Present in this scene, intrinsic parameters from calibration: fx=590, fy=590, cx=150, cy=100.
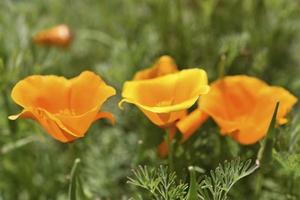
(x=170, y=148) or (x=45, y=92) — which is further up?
(x=45, y=92)

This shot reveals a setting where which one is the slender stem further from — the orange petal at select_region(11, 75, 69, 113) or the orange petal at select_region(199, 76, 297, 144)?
the orange petal at select_region(11, 75, 69, 113)

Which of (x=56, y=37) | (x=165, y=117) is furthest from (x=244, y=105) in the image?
(x=56, y=37)

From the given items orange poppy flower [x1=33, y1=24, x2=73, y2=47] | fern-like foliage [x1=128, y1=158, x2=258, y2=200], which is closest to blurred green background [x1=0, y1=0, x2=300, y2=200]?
orange poppy flower [x1=33, y1=24, x2=73, y2=47]

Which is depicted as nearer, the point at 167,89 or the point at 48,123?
the point at 48,123

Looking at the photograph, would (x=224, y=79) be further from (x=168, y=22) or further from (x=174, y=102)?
(x=168, y=22)

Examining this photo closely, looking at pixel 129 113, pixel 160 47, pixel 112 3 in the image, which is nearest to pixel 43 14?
pixel 112 3

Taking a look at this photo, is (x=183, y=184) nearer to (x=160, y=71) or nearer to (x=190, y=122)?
(x=190, y=122)
